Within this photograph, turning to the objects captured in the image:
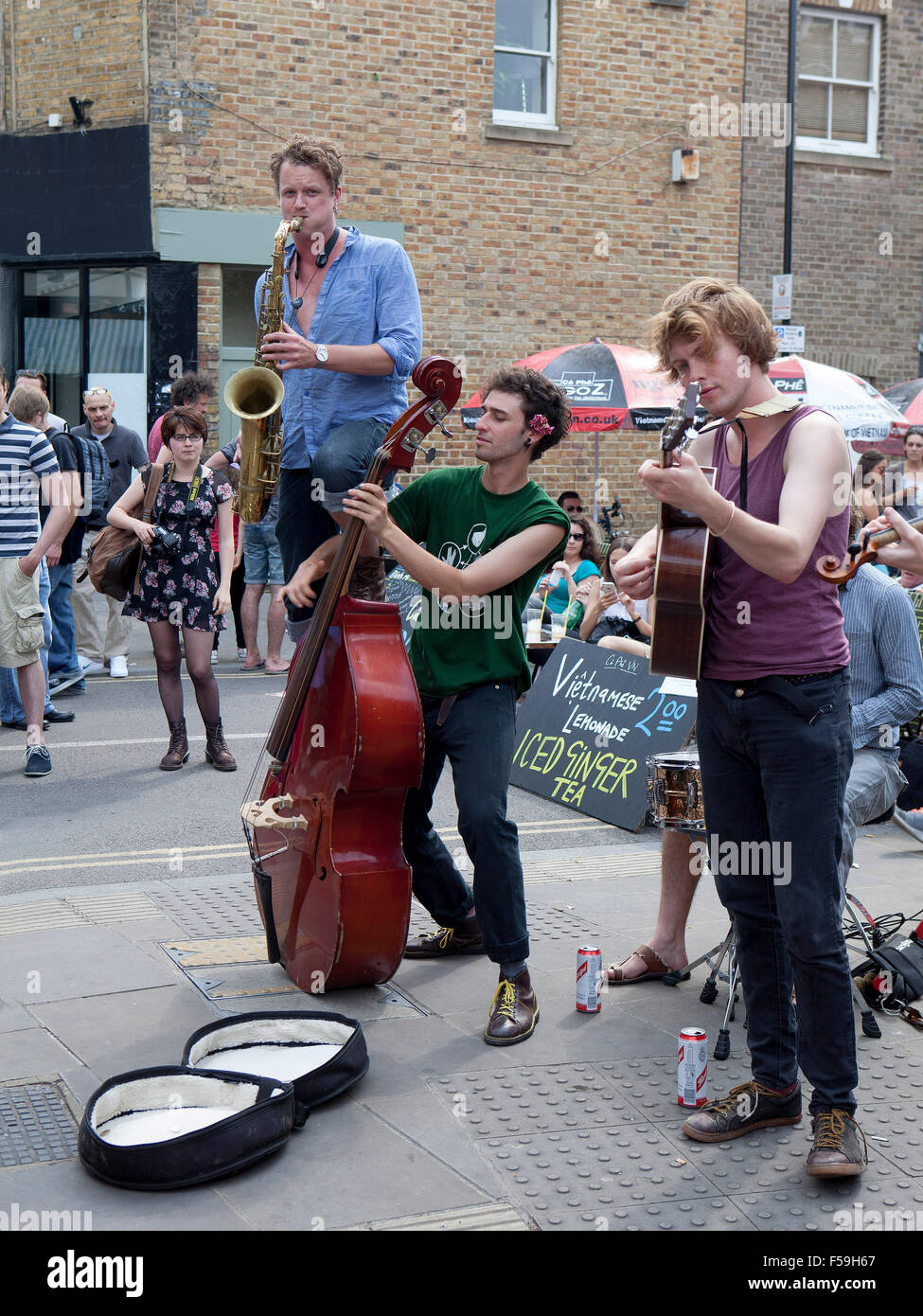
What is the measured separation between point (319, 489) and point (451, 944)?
1.75m

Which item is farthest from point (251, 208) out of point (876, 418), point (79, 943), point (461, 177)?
point (79, 943)

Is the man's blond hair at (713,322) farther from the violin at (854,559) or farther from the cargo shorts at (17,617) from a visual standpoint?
the cargo shorts at (17,617)

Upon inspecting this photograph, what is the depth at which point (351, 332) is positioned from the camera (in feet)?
15.3

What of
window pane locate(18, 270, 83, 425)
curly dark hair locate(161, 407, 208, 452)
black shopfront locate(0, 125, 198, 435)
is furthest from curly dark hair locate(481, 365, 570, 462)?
window pane locate(18, 270, 83, 425)

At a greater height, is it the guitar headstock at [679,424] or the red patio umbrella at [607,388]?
the red patio umbrella at [607,388]

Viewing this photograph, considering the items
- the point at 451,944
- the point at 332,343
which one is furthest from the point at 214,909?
the point at 332,343

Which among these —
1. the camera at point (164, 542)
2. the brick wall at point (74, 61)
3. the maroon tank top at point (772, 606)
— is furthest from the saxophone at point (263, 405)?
the brick wall at point (74, 61)

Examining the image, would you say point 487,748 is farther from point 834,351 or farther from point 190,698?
point 834,351

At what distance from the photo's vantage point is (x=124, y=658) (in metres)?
11.3

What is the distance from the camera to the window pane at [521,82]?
15.7 meters

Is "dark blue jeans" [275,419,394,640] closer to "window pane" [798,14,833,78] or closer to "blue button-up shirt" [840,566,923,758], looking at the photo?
"blue button-up shirt" [840,566,923,758]

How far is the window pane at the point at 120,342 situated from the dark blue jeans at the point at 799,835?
12568 millimetres

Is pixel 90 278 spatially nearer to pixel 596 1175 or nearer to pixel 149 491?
pixel 149 491

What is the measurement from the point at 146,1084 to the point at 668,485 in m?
2.01
